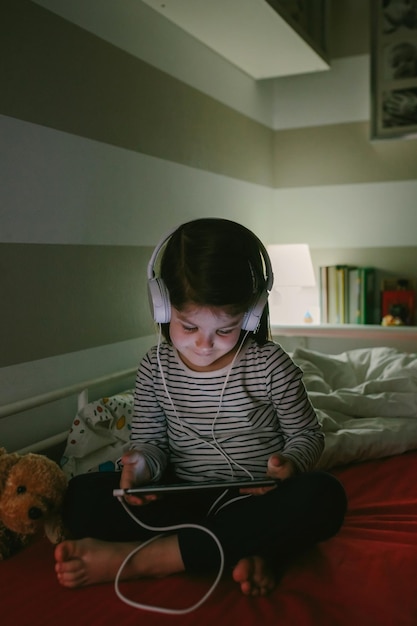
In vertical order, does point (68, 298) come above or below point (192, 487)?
above

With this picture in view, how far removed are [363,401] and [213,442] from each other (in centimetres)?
78

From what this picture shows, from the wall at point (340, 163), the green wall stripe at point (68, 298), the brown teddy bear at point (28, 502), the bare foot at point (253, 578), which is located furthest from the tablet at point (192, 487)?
the wall at point (340, 163)

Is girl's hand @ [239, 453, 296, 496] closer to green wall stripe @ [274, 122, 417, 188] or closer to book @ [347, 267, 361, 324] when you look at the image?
book @ [347, 267, 361, 324]

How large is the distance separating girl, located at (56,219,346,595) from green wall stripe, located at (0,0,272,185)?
620 mm

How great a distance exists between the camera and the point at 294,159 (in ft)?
9.79

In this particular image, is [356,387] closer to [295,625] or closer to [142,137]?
[142,137]

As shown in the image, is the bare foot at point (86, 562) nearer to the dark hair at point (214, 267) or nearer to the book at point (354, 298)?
the dark hair at point (214, 267)

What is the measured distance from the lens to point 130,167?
6.57ft

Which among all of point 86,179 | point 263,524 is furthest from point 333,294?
point 263,524

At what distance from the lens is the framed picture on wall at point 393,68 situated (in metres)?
2.61

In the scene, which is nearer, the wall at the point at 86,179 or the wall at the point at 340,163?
the wall at the point at 86,179

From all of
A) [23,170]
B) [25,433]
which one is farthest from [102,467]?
[23,170]

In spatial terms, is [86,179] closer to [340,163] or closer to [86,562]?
[86,562]

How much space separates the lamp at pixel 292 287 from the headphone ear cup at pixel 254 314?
150cm
